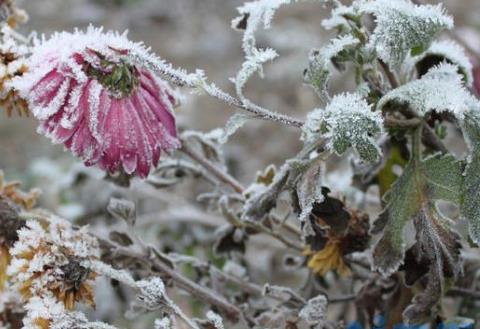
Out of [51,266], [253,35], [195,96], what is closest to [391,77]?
[253,35]

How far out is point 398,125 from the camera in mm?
886

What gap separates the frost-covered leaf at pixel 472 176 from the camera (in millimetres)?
795

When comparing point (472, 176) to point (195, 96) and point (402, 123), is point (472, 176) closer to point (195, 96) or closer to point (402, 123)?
point (402, 123)

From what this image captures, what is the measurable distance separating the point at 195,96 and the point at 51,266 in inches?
70.1

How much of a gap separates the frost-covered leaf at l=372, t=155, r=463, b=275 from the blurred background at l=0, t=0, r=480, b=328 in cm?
73

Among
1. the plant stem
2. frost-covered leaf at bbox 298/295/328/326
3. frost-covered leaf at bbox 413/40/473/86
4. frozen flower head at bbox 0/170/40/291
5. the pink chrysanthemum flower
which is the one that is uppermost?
frost-covered leaf at bbox 413/40/473/86

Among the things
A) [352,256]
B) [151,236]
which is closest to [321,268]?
[352,256]

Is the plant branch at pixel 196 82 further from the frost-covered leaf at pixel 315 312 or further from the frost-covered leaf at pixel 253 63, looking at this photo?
the frost-covered leaf at pixel 315 312

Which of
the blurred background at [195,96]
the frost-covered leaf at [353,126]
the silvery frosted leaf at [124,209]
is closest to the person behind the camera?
the frost-covered leaf at [353,126]

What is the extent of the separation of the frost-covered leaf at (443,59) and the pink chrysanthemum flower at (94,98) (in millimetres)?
338

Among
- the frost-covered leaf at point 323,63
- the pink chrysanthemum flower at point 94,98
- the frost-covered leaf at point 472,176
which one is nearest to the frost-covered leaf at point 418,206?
the frost-covered leaf at point 472,176

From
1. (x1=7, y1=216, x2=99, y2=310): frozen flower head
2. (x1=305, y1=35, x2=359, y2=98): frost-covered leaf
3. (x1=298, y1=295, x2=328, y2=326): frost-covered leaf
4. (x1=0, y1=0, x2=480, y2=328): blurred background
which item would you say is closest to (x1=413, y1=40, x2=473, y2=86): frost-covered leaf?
(x1=305, y1=35, x2=359, y2=98): frost-covered leaf

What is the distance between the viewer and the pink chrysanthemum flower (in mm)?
796

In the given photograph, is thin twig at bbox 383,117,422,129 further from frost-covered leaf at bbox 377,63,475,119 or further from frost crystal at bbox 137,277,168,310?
frost crystal at bbox 137,277,168,310
